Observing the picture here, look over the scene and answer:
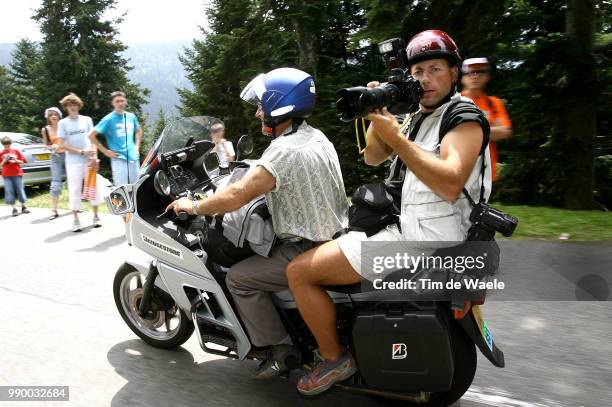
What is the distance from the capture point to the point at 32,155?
39.4ft

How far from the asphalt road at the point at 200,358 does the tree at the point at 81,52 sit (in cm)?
2476

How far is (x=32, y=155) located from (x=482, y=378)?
11.4 metres

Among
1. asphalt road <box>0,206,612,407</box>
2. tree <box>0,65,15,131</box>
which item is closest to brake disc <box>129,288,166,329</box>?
asphalt road <box>0,206,612,407</box>

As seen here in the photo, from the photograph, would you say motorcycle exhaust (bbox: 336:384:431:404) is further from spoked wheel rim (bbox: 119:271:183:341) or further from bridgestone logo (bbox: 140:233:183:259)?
spoked wheel rim (bbox: 119:271:183:341)

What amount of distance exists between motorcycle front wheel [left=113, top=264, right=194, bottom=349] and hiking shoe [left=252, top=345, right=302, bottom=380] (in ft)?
2.78

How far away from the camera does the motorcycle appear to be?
8.21 ft

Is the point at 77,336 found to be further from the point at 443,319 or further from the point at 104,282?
the point at 443,319

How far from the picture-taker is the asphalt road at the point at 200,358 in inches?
124

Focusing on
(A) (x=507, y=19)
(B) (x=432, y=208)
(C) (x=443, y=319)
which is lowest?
(C) (x=443, y=319)

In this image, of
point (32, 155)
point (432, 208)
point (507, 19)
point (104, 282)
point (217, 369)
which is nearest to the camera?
point (432, 208)

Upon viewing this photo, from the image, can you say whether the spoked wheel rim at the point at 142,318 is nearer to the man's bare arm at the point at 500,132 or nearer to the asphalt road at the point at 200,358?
the asphalt road at the point at 200,358

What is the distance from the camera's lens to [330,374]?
278cm

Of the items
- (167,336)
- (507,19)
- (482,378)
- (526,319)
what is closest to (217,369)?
(167,336)

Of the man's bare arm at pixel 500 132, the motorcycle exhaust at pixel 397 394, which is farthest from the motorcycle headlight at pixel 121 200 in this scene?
the man's bare arm at pixel 500 132
